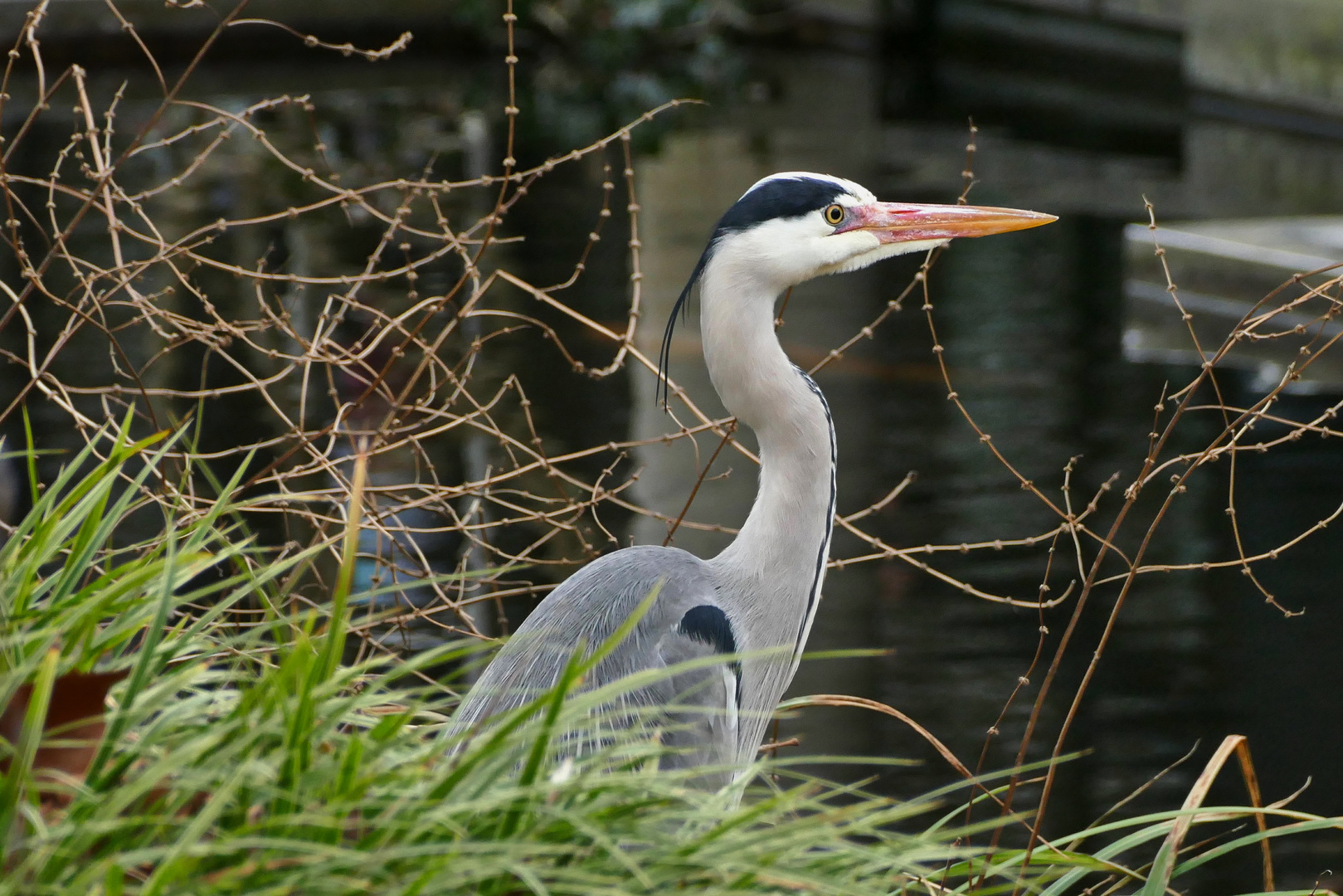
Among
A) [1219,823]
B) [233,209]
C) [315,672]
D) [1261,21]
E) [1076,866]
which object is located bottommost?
[1219,823]

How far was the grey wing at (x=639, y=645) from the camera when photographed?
8.16ft

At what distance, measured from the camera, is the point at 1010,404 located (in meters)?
7.13

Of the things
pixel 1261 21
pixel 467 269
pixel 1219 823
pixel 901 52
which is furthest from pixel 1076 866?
pixel 901 52

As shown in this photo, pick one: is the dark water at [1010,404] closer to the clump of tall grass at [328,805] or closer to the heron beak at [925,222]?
the heron beak at [925,222]

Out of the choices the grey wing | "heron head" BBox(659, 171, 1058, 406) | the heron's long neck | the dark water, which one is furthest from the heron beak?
the dark water

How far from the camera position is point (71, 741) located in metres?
1.56

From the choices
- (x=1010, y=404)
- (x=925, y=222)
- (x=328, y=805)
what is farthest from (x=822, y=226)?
(x=1010, y=404)

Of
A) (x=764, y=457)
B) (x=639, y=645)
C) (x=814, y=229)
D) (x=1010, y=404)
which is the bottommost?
(x=639, y=645)

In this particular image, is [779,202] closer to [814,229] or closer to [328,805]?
[814,229]

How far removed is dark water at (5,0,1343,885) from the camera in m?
4.77

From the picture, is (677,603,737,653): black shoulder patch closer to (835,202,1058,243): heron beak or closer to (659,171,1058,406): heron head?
(659,171,1058,406): heron head

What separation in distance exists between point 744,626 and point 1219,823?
7.20 feet

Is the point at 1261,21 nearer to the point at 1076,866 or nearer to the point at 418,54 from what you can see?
the point at 418,54

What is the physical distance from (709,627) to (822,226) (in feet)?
2.54
